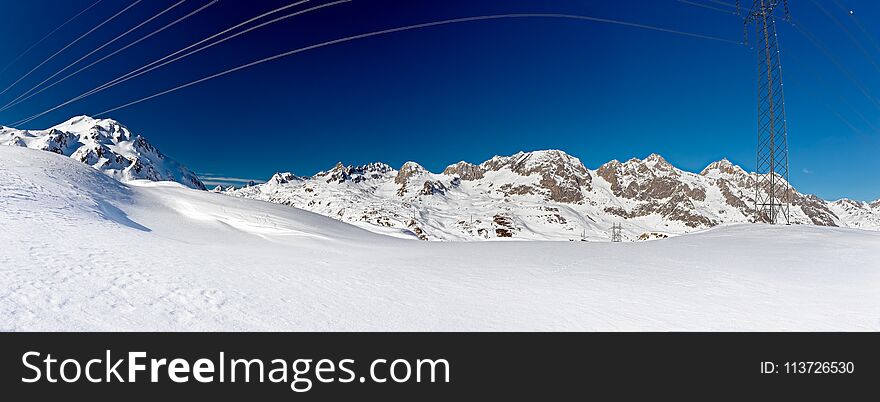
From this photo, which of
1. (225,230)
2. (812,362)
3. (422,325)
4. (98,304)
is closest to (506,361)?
(422,325)

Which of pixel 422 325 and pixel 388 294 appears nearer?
pixel 422 325

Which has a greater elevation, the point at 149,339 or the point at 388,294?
the point at 388,294

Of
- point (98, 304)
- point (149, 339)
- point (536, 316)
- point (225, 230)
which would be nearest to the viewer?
point (149, 339)

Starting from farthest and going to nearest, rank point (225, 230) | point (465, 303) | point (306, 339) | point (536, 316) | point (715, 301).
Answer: point (225, 230)
point (715, 301)
point (465, 303)
point (536, 316)
point (306, 339)

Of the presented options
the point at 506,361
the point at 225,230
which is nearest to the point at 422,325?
the point at 506,361

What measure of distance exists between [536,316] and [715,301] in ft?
11.1

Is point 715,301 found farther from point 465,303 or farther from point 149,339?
point 149,339

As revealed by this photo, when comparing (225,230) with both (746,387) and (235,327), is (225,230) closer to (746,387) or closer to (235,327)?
(235,327)

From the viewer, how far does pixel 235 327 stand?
4445 mm

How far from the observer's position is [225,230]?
47.5 feet

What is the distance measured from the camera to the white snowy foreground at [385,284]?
4.84 metres

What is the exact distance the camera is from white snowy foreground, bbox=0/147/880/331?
15.9 ft

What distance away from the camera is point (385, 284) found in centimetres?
707

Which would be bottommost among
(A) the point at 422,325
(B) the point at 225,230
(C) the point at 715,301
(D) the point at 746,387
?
(D) the point at 746,387
